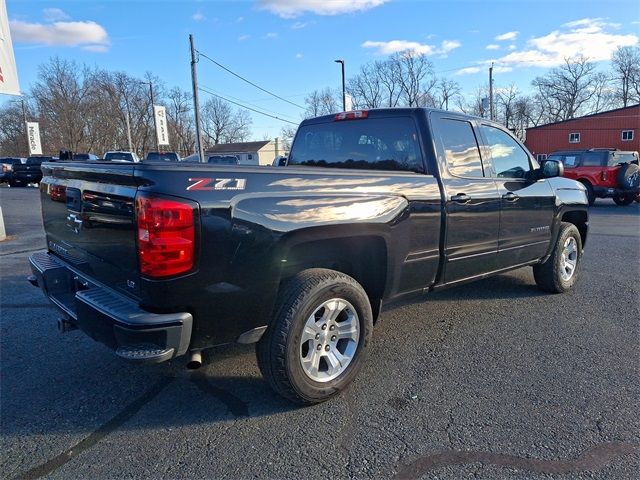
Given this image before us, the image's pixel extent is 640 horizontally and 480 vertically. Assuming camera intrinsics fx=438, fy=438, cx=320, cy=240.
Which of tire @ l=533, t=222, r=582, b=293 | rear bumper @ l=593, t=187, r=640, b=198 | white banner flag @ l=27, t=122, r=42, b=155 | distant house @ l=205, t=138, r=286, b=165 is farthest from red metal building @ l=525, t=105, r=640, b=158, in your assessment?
distant house @ l=205, t=138, r=286, b=165

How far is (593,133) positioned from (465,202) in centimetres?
4424

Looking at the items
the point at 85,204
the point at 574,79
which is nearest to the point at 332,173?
the point at 85,204

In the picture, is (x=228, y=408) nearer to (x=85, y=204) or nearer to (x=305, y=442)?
(x=305, y=442)

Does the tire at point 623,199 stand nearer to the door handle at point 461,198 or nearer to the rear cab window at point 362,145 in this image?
the door handle at point 461,198

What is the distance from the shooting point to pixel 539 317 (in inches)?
176

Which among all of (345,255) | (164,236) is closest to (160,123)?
(345,255)

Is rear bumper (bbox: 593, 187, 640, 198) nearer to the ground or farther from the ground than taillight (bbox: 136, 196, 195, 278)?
nearer to the ground

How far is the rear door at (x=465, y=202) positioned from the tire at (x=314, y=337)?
1.11 meters

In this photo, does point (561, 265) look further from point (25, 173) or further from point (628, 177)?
point (25, 173)

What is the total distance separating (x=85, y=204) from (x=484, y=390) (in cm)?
295

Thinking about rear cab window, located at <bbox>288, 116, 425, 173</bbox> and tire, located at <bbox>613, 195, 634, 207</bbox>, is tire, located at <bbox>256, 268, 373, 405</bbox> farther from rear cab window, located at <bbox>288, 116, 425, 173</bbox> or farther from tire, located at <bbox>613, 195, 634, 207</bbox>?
tire, located at <bbox>613, 195, 634, 207</bbox>

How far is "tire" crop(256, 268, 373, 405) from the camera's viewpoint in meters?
2.70

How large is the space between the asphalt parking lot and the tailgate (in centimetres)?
87

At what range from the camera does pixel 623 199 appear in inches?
648
